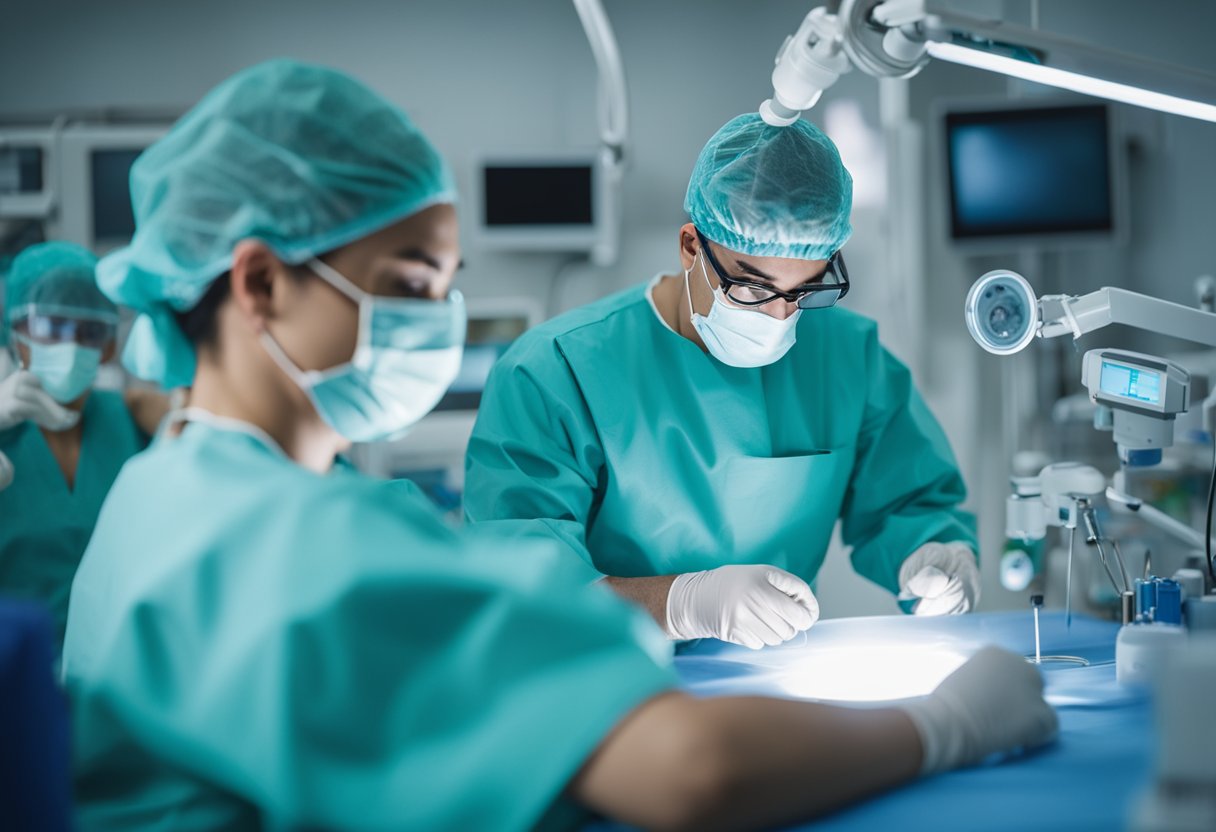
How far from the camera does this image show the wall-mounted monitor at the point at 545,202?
3480 mm

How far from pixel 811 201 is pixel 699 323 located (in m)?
0.26

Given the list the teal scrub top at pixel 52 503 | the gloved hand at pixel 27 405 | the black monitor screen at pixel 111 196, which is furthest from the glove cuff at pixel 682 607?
the black monitor screen at pixel 111 196

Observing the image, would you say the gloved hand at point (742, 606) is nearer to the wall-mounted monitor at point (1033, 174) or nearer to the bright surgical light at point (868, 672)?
the bright surgical light at point (868, 672)

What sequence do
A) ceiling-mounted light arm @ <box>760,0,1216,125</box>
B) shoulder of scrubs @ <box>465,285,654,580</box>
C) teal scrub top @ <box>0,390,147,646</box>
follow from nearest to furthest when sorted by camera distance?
1. ceiling-mounted light arm @ <box>760,0,1216,125</box>
2. shoulder of scrubs @ <box>465,285,654,580</box>
3. teal scrub top @ <box>0,390,147,646</box>

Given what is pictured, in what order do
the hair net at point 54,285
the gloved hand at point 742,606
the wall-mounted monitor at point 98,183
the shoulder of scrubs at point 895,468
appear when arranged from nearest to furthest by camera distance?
the gloved hand at point 742,606, the shoulder of scrubs at point 895,468, the hair net at point 54,285, the wall-mounted monitor at point 98,183

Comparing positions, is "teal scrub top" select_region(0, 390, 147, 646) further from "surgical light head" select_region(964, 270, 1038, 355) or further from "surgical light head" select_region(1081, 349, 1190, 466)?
"surgical light head" select_region(1081, 349, 1190, 466)

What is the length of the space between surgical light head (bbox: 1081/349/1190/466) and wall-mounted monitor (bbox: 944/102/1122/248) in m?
1.96

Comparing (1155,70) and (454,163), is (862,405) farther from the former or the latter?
(454,163)

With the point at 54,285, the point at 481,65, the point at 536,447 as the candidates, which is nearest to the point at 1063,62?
the point at 536,447

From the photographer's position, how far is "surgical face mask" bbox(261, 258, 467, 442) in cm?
96

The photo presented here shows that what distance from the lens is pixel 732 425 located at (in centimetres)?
170

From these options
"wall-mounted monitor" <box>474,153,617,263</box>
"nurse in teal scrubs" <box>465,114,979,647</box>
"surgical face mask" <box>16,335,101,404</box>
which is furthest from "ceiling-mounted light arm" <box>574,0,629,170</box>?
"surgical face mask" <box>16,335,101,404</box>

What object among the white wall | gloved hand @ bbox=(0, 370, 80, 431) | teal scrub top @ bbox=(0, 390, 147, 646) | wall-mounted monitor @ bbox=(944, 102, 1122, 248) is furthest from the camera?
the white wall

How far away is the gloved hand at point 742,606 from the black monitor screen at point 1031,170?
86.0 inches
